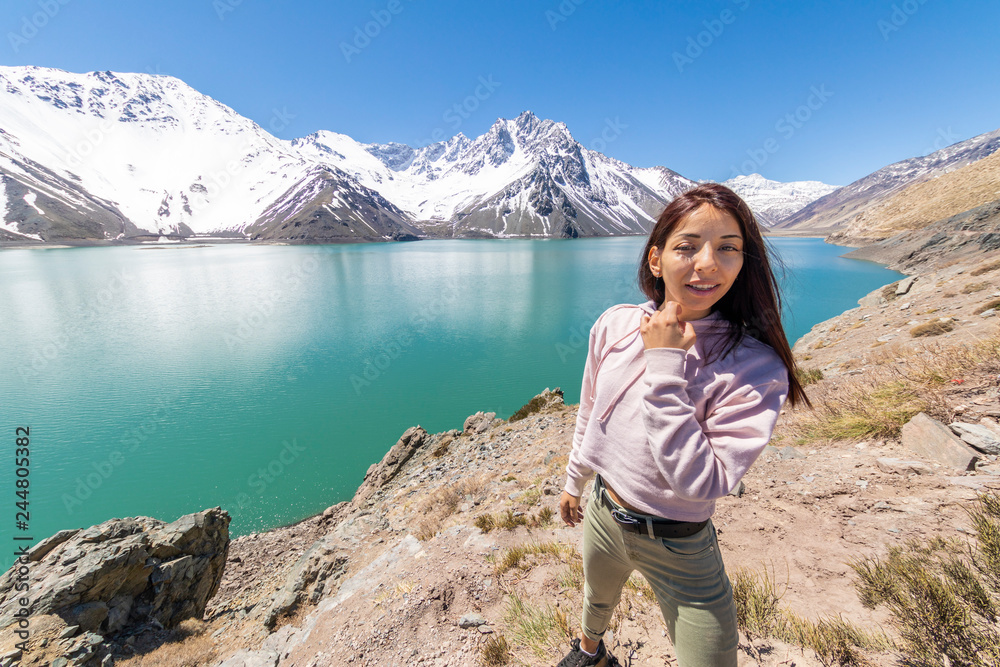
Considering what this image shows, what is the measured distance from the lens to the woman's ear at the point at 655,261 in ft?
6.79

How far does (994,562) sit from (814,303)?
3544 centimetres

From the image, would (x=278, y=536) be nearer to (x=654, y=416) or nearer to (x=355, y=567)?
(x=355, y=567)

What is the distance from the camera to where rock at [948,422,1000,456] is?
404cm

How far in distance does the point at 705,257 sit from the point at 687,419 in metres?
0.75

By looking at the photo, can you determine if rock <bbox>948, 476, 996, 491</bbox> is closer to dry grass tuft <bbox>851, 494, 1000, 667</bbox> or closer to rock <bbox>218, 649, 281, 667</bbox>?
dry grass tuft <bbox>851, 494, 1000, 667</bbox>

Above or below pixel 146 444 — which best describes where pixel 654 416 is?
above

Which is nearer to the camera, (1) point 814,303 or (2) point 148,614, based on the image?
(2) point 148,614

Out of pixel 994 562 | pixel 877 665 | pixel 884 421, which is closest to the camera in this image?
pixel 877 665

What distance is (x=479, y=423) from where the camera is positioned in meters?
13.2

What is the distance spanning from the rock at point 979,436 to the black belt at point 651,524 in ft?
15.9

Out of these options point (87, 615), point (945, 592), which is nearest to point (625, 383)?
point (945, 592)

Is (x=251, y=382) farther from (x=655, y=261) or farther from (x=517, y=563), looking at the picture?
(x=655, y=261)

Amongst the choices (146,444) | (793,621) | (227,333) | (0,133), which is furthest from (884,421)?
(0,133)

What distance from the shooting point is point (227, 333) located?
25.4m
